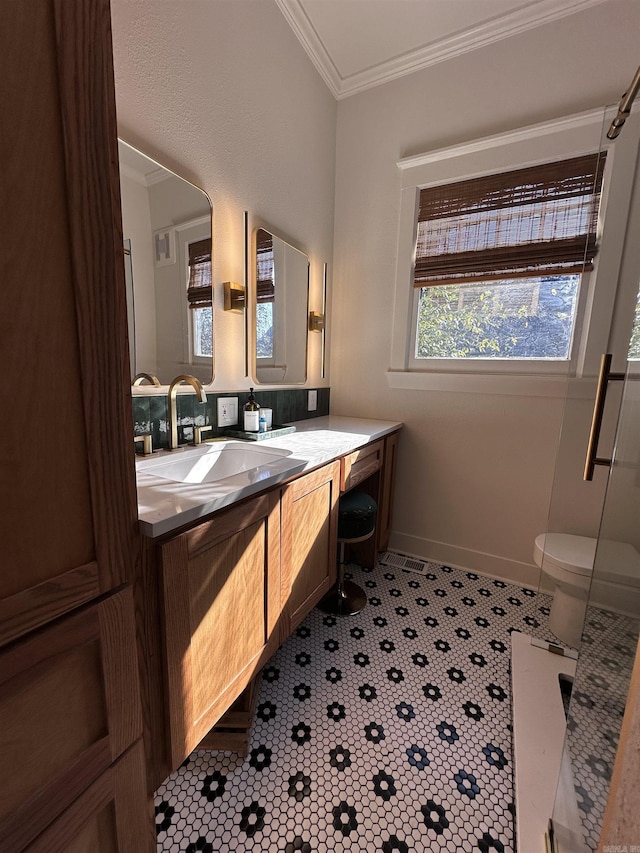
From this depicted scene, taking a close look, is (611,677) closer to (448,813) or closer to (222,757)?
(448,813)

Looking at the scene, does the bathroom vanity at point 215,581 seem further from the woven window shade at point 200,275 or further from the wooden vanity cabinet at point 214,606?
the woven window shade at point 200,275

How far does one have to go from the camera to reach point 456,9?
1.71 m

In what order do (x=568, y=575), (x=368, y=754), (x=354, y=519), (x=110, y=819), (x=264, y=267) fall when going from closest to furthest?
1. (x=110, y=819)
2. (x=368, y=754)
3. (x=568, y=575)
4. (x=354, y=519)
5. (x=264, y=267)

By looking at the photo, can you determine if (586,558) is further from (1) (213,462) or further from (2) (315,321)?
(2) (315,321)

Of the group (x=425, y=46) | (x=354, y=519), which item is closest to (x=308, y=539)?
(x=354, y=519)

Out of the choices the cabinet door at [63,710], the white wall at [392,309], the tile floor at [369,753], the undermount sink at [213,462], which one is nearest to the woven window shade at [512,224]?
the white wall at [392,309]

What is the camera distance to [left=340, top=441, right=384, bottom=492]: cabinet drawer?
161cm

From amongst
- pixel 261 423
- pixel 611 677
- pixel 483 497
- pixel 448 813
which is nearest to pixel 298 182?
pixel 261 423

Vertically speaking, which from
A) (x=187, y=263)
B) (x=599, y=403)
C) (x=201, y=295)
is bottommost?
(x=599, y=403)

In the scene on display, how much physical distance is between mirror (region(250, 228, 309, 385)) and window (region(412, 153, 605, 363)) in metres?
0.73

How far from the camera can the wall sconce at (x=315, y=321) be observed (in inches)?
88.1

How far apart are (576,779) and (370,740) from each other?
24.2 inches

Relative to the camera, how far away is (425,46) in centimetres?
189

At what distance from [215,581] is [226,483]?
0.26 m
